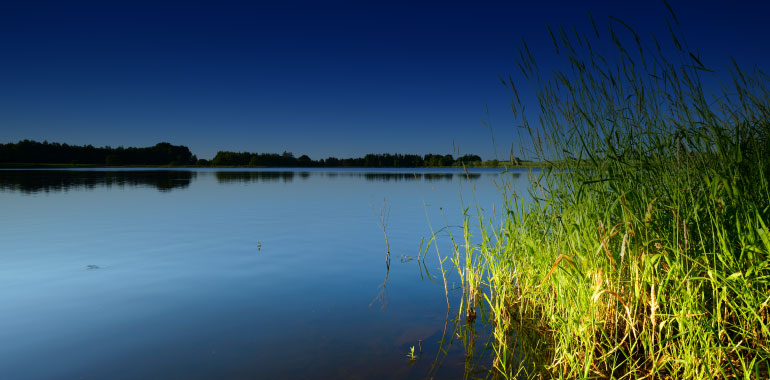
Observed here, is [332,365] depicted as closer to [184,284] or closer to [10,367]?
[10,367]

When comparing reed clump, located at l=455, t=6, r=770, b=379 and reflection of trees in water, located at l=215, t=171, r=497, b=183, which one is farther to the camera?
reflection of trees in water, located at l=215, t=171, r=497, b=183

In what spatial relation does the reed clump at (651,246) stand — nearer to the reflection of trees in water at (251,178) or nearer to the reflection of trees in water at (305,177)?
the reflection of trees in water at (305,177)

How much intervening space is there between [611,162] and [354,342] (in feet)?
9.36

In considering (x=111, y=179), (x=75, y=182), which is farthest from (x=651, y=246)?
(x=111, y=179)

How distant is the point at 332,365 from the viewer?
364 centimetres

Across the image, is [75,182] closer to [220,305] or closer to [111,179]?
[111,179]

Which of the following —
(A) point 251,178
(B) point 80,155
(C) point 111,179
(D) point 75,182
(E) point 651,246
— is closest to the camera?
(E) point 651,246

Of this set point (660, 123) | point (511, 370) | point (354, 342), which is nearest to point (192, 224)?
point (354, 342)

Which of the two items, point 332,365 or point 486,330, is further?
point 486,330

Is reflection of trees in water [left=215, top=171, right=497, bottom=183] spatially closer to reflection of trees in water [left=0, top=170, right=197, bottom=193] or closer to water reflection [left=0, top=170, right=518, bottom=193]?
water reflection [left=0, top=170, right=518, bottom=193]

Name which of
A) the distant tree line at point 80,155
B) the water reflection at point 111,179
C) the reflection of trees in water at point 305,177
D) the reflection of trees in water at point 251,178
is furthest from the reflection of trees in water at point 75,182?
the distant tree line at point 80,155

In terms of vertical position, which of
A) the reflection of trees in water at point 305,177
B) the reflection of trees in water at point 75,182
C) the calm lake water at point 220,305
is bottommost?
the calm lake water at point 220,305

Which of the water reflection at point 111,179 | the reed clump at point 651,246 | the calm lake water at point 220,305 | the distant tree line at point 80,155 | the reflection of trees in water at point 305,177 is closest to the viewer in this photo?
the reed clump at point 651,246

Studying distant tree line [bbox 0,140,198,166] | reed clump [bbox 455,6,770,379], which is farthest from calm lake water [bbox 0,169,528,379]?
distant tree line [bbox 0,140,198,166]
